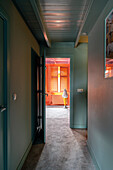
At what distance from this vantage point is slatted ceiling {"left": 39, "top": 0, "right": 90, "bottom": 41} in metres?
1.73

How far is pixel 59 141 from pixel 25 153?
89 centimetres

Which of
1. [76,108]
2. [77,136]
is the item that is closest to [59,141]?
[77,136]

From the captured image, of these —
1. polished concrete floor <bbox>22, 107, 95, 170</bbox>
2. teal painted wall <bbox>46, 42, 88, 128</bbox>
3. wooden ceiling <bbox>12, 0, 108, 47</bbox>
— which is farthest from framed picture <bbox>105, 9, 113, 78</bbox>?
teal painted wall <bbox>46, 42, 88, 128</bbox>

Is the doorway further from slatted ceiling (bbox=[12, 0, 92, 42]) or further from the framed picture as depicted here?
the framed picture

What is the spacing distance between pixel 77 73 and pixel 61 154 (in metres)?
2.19

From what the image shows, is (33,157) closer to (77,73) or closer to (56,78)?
(77,73)

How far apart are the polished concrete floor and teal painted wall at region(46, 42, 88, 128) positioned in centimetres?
51

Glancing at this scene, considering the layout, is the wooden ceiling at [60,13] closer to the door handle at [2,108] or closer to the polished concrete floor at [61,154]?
the door handle at [2,108]

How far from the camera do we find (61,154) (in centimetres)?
231

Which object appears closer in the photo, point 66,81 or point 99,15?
point 99,15

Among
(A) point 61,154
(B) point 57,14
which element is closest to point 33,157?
(A) point 61,154

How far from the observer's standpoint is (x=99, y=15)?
71.3 inches

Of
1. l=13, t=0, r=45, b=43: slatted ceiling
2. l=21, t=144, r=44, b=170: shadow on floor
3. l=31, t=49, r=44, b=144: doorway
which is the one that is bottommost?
l=21, t=144, r=44, b=170: shadow on floor

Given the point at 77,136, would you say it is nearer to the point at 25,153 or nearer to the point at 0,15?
the point at 25,153
